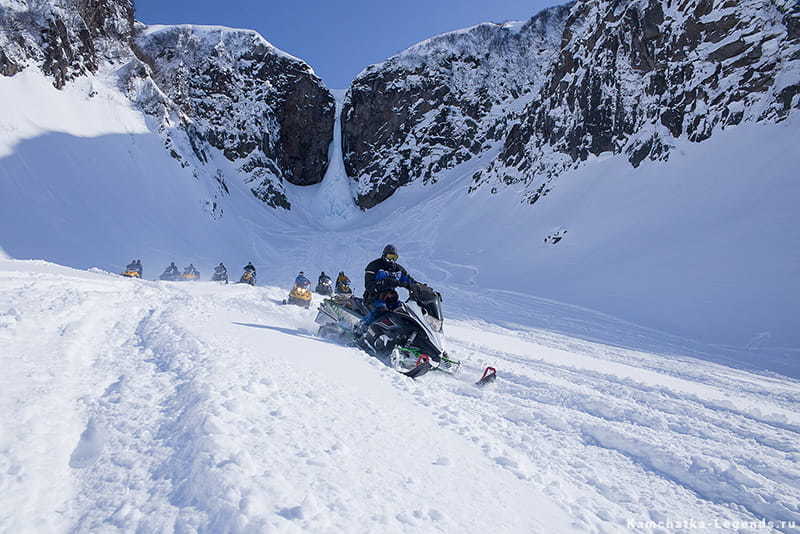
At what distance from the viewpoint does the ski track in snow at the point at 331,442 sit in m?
2.02

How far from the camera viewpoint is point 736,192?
17.0 meters

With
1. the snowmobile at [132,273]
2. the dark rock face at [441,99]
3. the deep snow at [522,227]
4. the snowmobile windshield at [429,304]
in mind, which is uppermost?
the dark rock face at [441,99]

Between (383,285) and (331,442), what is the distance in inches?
147

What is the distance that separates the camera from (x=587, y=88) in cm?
2794

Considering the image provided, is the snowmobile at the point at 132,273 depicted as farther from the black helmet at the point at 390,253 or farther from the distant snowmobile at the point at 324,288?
the black helmet at the point at 390,253

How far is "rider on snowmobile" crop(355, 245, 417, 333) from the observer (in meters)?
6.29

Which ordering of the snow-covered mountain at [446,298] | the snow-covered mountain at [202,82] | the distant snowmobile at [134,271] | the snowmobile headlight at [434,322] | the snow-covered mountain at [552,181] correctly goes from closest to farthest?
the snow-covered mountain at [446,298] → the snowmobile headlight at [434,322] → the distant snowmobile at [134,271] → the snow-covered mountain at [552,181] → the snow-covered mountain at [202,82]

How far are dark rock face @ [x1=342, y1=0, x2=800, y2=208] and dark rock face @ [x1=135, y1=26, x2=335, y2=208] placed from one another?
9.55 meters

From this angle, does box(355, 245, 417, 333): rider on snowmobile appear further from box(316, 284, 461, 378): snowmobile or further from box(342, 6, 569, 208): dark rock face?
box(342, 6, 569, 208): dark rock face

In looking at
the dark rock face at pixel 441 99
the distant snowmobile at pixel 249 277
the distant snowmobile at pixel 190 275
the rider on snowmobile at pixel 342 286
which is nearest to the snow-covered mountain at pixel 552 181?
the dark rock face at pixel 441 99

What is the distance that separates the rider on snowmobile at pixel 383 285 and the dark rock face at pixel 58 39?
2847cm

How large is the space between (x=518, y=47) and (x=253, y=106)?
3136cm

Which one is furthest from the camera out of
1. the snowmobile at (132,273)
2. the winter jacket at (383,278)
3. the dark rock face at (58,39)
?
the dark rock face at (58,39)

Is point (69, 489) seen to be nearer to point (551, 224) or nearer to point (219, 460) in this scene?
point (219, 460)
